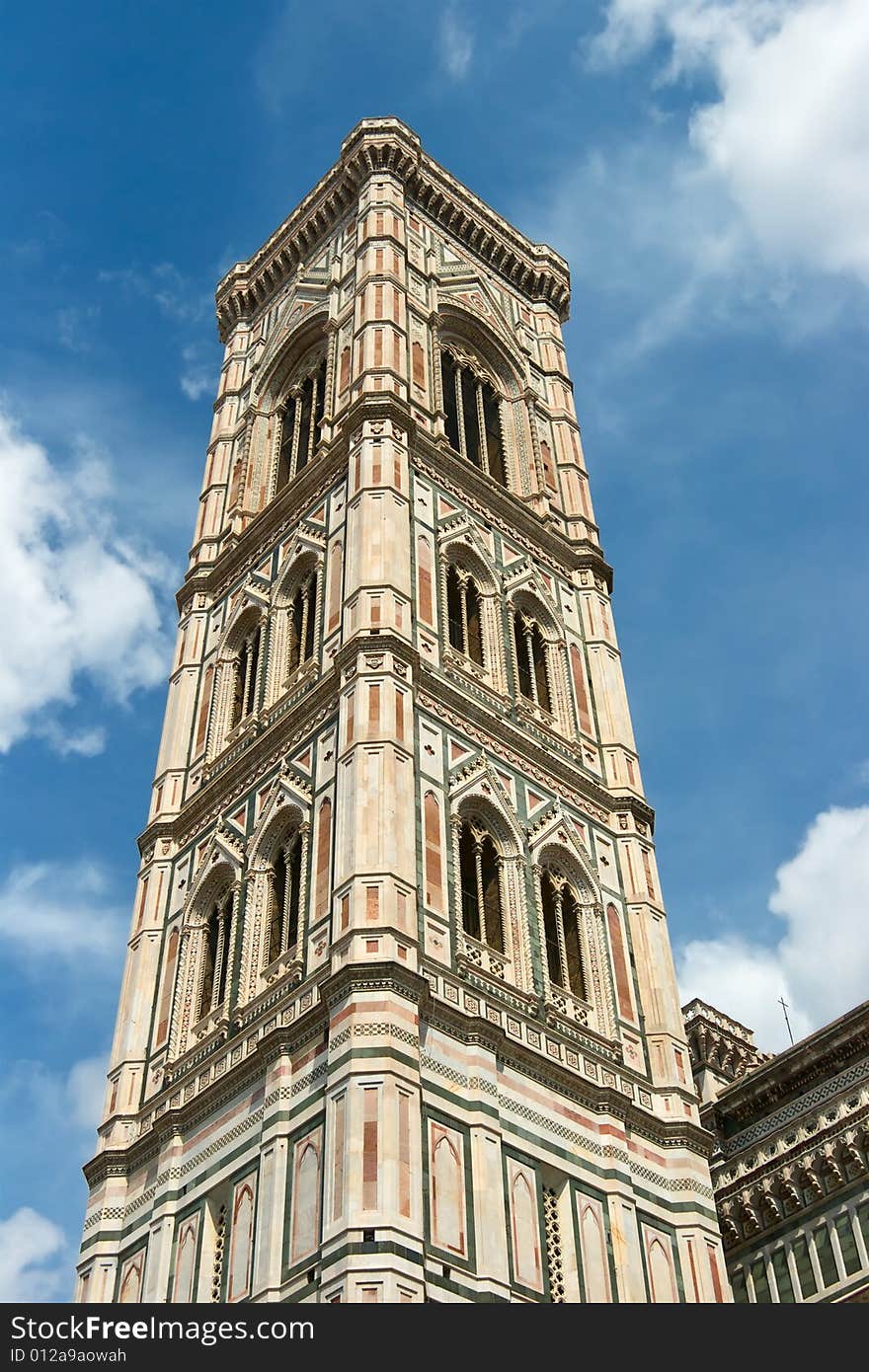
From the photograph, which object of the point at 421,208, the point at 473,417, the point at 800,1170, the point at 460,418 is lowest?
the point at 800,1170

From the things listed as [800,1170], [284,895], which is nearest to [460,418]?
[284,895]

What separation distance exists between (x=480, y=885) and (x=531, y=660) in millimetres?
5778

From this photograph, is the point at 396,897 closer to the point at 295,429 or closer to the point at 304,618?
the point at 304,618

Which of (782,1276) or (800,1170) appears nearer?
(782,1276)

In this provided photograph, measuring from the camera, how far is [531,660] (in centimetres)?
2580

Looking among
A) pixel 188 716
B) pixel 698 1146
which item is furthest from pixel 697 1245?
pixel 188 716

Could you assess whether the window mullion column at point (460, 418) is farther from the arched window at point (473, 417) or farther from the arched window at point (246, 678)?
the arched window at point (246, 678)

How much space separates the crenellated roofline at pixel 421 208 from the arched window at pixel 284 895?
17.8 meters

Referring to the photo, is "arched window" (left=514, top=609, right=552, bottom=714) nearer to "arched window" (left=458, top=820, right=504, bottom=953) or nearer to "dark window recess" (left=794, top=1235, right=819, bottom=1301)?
"arched window" (left=458, top=820, right=504, bottom=953)

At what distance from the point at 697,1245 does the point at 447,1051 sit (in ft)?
13.3

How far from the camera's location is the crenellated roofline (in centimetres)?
3453

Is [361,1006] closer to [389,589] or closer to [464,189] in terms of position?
[389,589]

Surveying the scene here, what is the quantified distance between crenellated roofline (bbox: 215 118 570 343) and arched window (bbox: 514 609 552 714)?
40.2 ft

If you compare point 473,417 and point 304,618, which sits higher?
point 473,417
